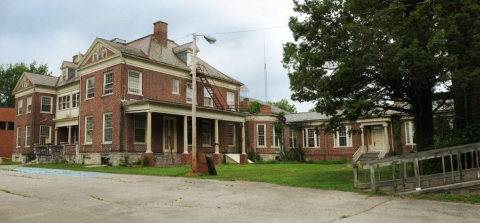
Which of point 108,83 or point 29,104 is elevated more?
point 108,83

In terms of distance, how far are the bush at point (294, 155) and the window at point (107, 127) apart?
1584cm

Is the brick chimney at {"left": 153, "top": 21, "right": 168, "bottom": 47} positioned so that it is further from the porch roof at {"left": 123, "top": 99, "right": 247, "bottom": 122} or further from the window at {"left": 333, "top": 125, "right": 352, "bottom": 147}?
the window at {"left": 333, "top": 125, "right": 352, "bottom": 147}

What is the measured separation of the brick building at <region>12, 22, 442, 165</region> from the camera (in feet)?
81.3

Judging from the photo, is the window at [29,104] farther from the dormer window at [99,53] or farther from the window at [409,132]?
the window at [409,132]

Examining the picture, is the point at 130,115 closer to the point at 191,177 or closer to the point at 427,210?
the point at 191,177

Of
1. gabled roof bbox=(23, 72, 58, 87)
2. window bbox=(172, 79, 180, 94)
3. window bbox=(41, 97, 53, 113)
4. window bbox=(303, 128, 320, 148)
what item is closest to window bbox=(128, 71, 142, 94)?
window bbox=(172, 79, 180, 94)

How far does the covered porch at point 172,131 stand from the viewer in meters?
23.8

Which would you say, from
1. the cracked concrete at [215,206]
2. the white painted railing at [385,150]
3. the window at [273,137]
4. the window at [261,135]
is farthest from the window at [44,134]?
the white painted railing at [385,150]

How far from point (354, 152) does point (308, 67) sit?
21350mm

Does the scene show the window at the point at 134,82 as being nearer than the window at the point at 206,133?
Yes

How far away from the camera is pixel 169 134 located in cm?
2689

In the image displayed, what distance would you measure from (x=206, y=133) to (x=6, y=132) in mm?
25628

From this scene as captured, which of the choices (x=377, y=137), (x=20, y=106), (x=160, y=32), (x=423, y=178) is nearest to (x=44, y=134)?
(x=20, y=106)

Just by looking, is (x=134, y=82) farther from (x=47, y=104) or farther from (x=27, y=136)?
(x=27, y=136)
